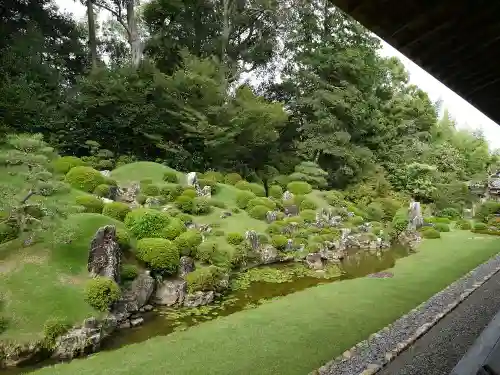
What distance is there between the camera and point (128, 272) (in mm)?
8219

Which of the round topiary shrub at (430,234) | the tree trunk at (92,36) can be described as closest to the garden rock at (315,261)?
the round topiary shrub at (430,234)

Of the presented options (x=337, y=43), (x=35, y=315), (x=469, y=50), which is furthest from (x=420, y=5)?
(x=337, y=43)

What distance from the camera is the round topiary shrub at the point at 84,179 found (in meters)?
12.4

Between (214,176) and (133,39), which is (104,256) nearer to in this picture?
(214,176)

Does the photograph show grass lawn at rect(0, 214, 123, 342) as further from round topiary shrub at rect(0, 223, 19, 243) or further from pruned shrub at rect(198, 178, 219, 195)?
pruned shrub at rect(198, 178, 219, 195)

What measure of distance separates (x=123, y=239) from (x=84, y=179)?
4.69 metres

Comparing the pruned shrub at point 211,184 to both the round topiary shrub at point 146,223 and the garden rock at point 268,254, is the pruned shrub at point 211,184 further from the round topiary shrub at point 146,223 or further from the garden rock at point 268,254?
the round topiary shrub at point 146,223

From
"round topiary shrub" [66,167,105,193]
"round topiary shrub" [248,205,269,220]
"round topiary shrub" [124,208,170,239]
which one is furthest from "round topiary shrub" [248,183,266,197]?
"round topiary shrub" [124,208,170,239]

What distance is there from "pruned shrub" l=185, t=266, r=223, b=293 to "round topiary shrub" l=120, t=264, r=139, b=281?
1288 millimetres

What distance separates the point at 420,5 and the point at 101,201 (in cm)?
1116

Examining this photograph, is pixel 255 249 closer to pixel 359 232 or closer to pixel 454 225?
pixel 359 232

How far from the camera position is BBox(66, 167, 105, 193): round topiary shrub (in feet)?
40.5

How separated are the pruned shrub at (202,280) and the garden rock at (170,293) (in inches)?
7.4

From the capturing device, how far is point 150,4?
73.1 feet
